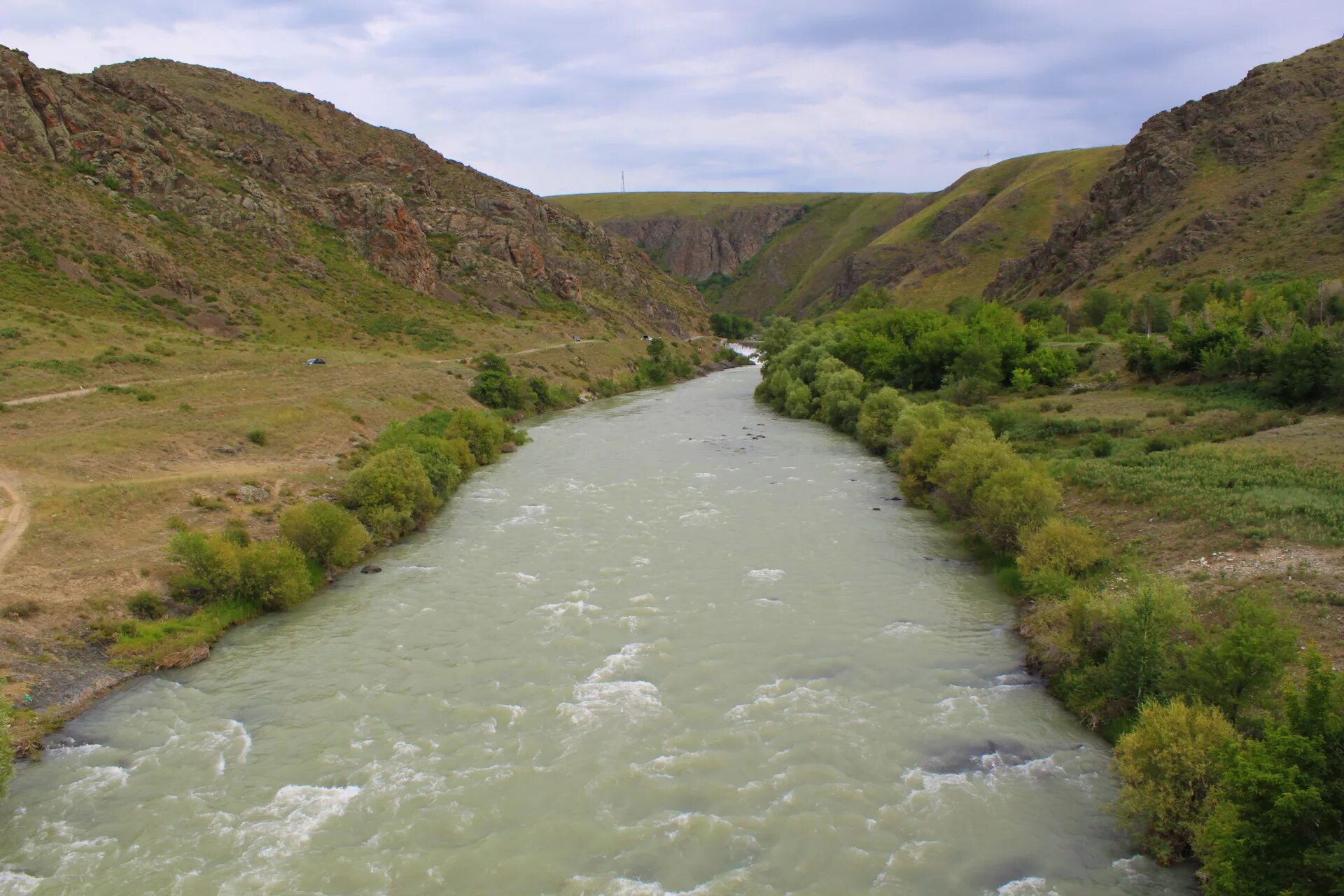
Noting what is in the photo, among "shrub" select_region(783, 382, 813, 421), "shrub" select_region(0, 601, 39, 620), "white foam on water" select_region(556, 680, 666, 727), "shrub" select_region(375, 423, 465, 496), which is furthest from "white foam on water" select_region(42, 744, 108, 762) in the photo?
"shrub" select_region(783, 382, 813, 421)

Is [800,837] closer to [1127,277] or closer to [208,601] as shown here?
[208,601]

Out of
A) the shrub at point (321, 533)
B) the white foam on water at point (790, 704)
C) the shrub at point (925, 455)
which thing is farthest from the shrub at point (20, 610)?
the shrub at point (925, 455)

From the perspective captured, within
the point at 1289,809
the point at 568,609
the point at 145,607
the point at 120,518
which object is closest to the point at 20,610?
the point at 145,607

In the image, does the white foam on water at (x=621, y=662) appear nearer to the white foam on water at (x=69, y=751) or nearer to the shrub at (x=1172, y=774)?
the white foam on water at (x=69, y=751)

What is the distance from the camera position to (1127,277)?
82250 millimetres

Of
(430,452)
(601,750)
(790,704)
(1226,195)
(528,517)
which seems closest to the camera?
(601,750)

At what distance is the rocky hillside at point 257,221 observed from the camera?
59.6m

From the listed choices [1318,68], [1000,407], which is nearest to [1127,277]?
[1318,68]

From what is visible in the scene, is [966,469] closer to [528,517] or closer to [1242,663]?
[1242,663]

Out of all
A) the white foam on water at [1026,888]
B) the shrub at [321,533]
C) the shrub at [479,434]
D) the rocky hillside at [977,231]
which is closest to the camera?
the white foam on water at [1026,888]

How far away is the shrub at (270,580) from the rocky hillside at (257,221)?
40.6 m

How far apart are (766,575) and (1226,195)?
272 ft

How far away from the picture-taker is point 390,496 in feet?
90.1

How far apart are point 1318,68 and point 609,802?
112110 millimetres
